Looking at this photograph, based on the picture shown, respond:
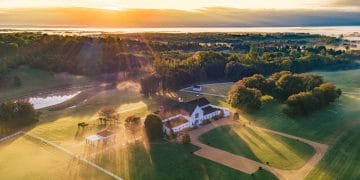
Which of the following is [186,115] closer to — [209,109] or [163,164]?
[209,109]

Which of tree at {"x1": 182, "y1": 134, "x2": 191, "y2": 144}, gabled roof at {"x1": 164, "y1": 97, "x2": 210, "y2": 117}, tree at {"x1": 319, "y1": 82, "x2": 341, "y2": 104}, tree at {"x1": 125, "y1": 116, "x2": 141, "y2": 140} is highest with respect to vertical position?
tree at {"x1": 319, "y1": 82, "x2": 341, "y2": 104}

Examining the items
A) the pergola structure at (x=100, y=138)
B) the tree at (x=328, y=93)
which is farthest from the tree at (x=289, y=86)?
the pergola structure at (x=100, y=138)

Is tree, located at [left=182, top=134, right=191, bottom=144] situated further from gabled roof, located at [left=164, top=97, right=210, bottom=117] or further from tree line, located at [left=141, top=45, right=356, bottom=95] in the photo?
tree line, located at [left=141, top=45, right=356, bottom=95]

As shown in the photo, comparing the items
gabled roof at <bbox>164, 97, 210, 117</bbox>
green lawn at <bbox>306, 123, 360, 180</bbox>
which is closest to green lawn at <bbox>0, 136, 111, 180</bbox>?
gabled roof at <bbox>164, 97, 210, 117</bbox>

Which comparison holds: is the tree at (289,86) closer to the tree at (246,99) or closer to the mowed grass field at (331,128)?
the mowed grass field at (331,128)

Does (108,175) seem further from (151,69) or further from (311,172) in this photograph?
(151,69)

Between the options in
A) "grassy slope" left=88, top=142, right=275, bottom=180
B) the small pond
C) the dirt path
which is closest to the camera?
"grassy slope" left=88, top=142, right=275, bottom=180
